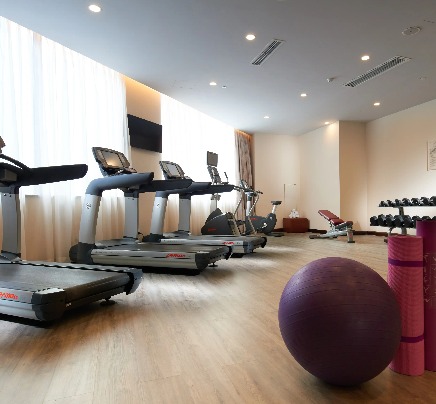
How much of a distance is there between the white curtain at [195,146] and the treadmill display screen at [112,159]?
8.30 feet

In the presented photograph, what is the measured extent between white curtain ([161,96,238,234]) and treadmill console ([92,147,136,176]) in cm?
253

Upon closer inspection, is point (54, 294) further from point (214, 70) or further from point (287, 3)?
point (214, 70)

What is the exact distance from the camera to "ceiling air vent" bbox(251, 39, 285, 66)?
14.2 feet

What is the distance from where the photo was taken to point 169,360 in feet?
4.68

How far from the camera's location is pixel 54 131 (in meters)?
4.16

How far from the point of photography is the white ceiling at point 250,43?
3.56 m

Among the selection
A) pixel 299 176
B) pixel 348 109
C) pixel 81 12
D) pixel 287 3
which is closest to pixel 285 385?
pixel 287 3

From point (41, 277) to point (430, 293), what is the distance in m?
2.11

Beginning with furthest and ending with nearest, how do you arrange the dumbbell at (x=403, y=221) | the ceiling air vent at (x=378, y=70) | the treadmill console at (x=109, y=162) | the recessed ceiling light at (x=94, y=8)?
the dumbbell at (x=403, y=221), the ceiling air vent at (x=378, y=70), the treadmill console at (x=109, y=162), the recessed ceiling light at (x=94, y=8)

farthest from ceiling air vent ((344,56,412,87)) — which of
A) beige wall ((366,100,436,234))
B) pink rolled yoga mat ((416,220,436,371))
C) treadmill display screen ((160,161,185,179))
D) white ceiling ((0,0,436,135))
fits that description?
pink rolled yoga mat ((416,220,436,371))

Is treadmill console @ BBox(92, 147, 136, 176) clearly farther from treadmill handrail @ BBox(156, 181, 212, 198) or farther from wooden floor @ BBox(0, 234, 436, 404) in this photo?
wooden floor @ BBox(0, 234, 436, 404)

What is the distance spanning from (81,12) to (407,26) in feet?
12.0

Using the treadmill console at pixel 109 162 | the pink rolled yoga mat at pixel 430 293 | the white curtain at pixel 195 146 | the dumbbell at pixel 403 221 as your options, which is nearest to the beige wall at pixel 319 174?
the white curtain at pixel 195 146

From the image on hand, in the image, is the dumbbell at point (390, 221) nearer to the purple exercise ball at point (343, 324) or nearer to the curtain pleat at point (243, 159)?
the curtain pleat at point (243, 159)
